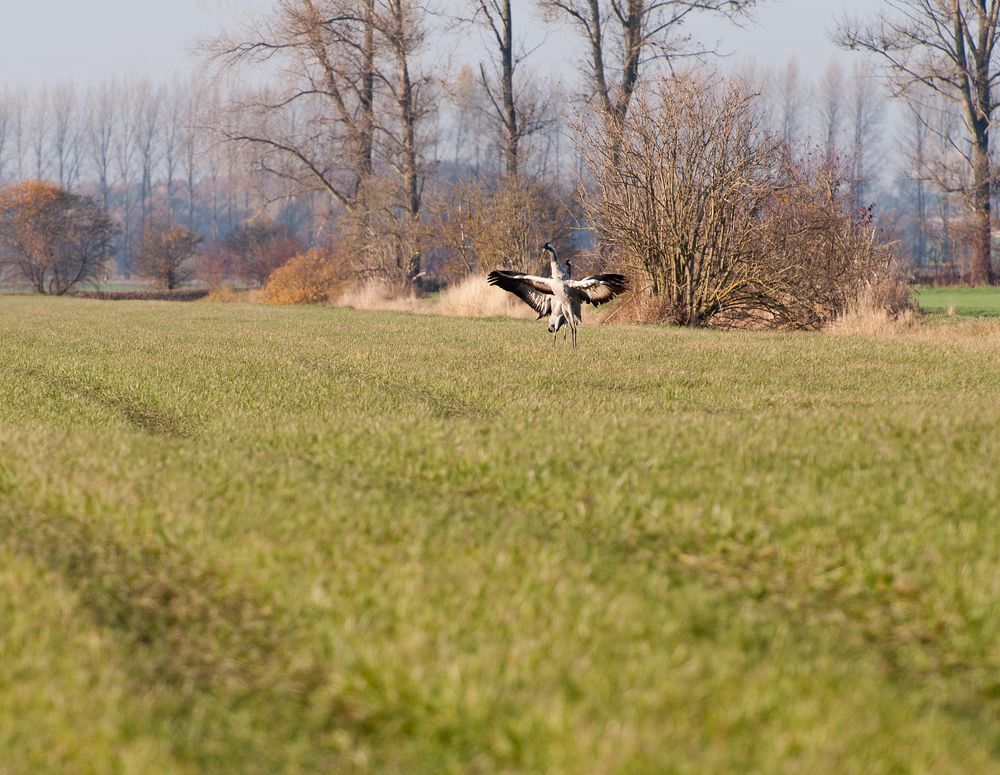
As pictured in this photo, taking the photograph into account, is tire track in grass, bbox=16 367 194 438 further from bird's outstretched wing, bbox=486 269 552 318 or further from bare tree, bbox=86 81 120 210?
bare tree, bbox=86 81 120 210

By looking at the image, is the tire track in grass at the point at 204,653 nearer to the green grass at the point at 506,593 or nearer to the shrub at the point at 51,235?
the green grass at the point at 506,593

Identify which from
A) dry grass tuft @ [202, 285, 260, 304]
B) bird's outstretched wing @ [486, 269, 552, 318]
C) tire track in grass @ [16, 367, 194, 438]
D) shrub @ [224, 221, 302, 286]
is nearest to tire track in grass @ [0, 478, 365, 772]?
tire track in grass @ [16, 367, 194, 438]

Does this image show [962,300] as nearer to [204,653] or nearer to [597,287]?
[597,287]

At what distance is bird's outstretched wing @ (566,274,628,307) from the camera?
13.5m

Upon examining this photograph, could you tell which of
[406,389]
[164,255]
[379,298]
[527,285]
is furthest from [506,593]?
[164,255]

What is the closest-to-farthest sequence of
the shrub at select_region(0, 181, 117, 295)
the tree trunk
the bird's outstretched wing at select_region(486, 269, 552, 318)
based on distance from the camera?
the bird's outstretched wing at select_region(486, 269, 552, 318)
the tree trunk
the shrub at select_region(0, 181, 117, 295)

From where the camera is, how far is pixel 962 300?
1265 inches

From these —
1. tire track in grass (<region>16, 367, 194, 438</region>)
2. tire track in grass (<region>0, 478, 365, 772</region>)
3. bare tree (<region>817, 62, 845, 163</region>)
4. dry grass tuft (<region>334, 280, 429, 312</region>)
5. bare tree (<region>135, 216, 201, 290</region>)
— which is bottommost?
tire track in grass (<region>0, 478, 365, 772</region>)

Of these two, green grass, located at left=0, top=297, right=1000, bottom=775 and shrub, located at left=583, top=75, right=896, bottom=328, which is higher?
shrub, located at left=583, top=75, right=896, bottom=328

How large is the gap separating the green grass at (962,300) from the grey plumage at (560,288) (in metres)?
14.3

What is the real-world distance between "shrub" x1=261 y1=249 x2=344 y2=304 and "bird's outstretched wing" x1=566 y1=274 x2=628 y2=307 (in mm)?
25668

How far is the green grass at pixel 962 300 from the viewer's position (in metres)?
26.2

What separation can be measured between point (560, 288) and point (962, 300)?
23137mm

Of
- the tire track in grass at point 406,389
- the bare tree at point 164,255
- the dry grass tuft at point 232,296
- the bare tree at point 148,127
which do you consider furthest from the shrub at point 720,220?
the bare tree at point 148,127
